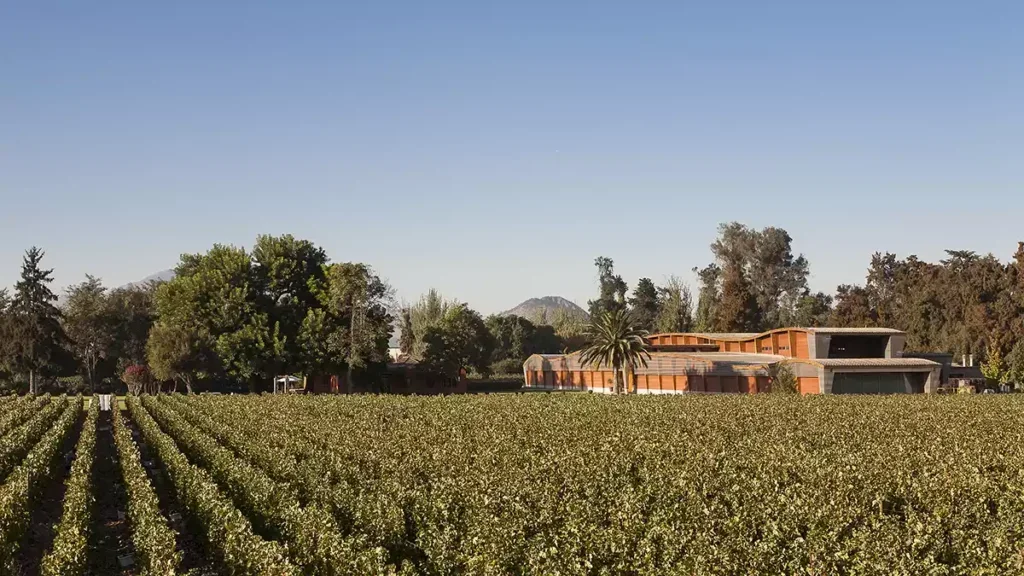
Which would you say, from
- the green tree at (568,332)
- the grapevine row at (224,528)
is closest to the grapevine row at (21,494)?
the grapevine row at (224,528)

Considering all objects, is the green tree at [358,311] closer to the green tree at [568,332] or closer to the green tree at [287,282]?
the green tree at [287,282]

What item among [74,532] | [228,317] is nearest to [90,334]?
[228,317]

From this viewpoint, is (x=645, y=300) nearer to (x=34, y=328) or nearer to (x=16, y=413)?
(x=34, y=328)

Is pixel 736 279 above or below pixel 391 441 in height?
above

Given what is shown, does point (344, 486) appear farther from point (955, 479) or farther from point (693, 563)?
point (955, 479)

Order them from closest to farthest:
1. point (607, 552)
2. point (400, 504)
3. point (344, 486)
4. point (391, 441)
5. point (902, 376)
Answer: point (607, 552) < point (400, 504) < point (344, 486) < point (391, 441) < point (902, 376)

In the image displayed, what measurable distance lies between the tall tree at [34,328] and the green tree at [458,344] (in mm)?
36875

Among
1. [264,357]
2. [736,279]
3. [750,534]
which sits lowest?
[750,534]

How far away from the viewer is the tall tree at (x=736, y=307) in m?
132

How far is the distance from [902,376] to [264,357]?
58.0 meters

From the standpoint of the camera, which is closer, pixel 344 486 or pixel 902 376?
pixel 344 486

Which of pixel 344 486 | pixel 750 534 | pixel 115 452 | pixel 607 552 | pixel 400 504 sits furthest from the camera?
pixel 115 452

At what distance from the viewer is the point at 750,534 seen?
66.2ft

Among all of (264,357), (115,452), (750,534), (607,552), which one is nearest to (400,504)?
(607,552)
